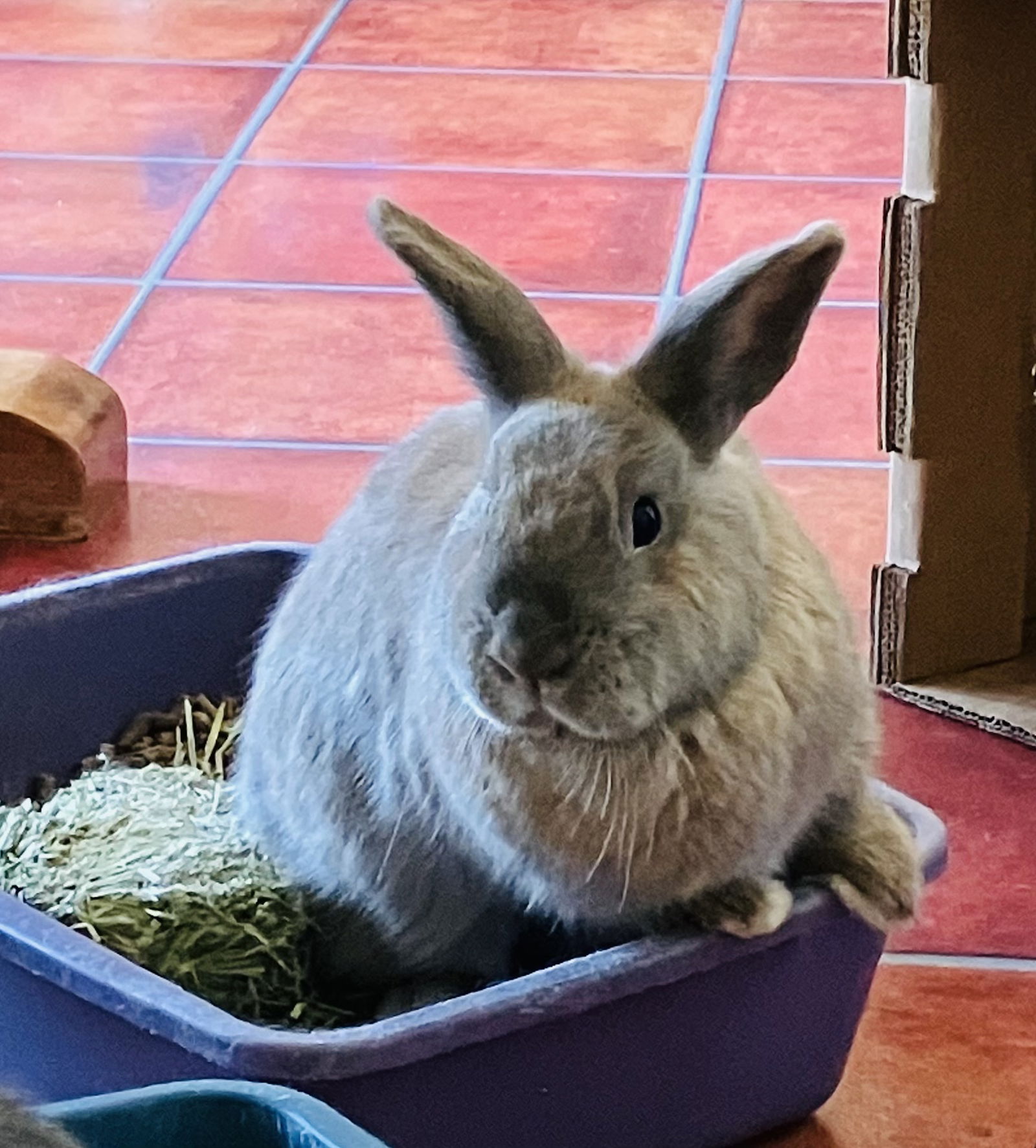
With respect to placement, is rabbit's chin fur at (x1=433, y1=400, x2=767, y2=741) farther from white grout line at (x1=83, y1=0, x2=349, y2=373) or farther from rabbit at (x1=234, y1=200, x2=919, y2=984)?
white grout line at (x1=83, y1=0, x2=349, y2=373)

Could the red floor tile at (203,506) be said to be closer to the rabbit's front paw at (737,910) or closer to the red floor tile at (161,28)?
the rabbit's front paw at (737,910)

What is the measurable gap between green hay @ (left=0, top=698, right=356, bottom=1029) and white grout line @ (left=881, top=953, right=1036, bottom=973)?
420 mm

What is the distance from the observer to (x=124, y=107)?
3.42 meters

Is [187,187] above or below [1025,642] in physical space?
above

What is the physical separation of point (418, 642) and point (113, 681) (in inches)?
22.6

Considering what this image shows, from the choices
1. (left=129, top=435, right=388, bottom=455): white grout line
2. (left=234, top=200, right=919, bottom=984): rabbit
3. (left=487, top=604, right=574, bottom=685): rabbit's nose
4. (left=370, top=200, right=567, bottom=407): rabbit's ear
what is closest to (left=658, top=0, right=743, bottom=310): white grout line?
(left=129, top=435, right=388, bottom=455): white grout line

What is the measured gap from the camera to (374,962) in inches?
54.7

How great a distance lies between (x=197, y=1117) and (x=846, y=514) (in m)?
1.29

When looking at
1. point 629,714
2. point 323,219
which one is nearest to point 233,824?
point 629,714

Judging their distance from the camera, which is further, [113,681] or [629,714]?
[113,681]

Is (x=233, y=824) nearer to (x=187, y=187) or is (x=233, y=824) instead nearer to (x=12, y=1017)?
(x=12, y=1017)

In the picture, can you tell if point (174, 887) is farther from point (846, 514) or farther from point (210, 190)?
point (210, 190)

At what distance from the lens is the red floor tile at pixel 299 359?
7.88ft

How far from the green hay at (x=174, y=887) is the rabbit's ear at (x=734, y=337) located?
501 mm
